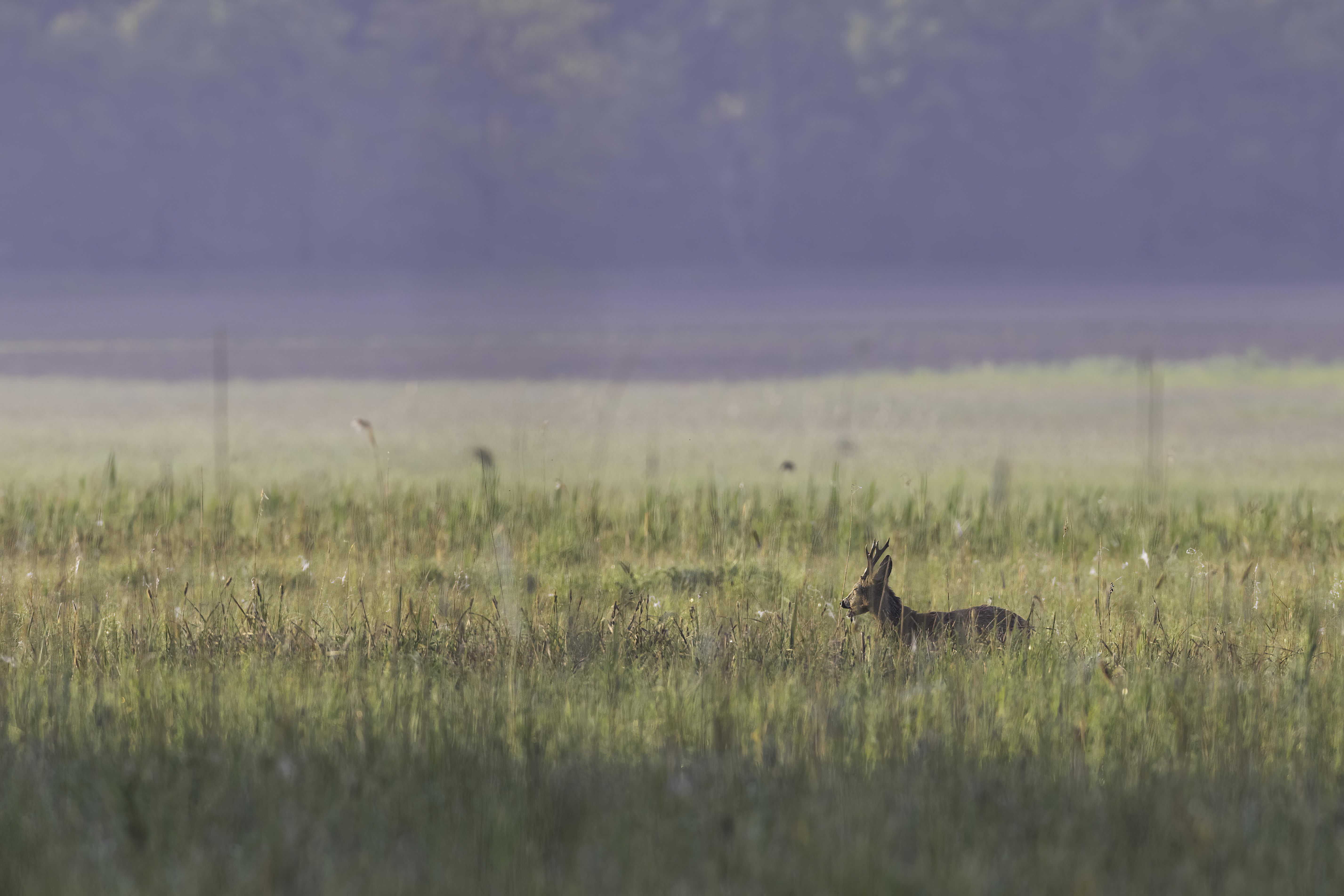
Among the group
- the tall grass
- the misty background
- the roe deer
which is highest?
the misty background

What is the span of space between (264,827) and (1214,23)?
306 ft

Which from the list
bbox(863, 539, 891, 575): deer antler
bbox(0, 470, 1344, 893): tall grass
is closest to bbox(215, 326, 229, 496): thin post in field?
bbox(0, 470, 1344, 893): tall grass

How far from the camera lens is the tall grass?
346 cm

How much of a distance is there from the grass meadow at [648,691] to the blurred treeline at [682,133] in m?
76.1

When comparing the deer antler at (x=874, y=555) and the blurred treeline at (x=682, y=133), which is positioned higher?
the blurred treeline at (x=682, y=133)

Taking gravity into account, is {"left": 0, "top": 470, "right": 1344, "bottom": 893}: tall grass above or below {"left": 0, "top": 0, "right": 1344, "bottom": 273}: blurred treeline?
below

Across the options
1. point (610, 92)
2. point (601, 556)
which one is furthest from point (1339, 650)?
point (610, 92)

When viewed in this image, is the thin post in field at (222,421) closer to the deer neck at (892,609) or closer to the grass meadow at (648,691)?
the grass meadow at (648,691)

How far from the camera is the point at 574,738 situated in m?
4.41

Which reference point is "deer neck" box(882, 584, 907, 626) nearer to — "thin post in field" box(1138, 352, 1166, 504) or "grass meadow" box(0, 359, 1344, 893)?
"grass meadow" box(0, 359, 1344, 893)

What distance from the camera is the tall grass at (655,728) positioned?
346 centimetres

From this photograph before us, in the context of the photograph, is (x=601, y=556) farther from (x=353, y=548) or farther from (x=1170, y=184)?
(x=1170, y=184)

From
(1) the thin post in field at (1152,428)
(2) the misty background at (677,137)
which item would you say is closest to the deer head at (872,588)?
(1) the thin post in field at (1152,428)

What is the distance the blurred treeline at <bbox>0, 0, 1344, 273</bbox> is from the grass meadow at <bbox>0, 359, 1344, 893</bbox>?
250 feet
